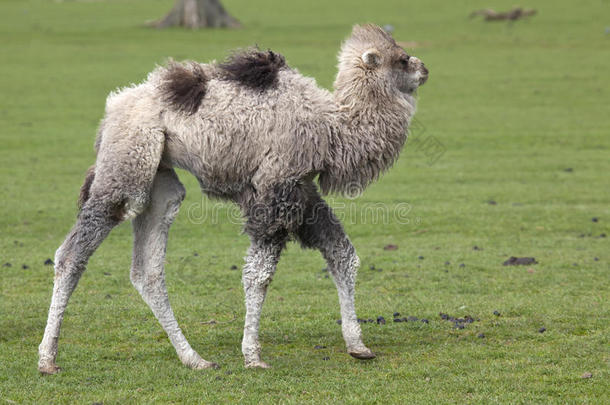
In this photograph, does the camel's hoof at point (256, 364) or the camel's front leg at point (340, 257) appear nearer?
the camel's hoof at point (256, 364)

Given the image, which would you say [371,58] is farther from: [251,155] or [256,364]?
[256,364]

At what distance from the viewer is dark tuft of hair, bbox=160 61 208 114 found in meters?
7.10

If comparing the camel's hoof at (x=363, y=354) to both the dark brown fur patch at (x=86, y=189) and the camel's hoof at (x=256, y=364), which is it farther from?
the dark brown fur patch at (x=86, y=189)

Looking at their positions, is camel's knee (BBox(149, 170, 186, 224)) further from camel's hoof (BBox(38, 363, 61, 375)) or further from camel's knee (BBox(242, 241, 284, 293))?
camel's hoof (BBox(38, 363, 61, 375))

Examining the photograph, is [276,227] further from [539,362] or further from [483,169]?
[483,169]

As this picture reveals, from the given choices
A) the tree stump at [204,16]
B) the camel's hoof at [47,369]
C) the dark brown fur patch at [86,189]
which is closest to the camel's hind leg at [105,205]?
the camel's hoof at [47,369]

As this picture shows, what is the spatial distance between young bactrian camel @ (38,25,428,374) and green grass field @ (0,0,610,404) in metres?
0.59

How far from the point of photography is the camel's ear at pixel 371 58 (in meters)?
7.26

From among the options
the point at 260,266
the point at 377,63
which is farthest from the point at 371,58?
the point at 260,266

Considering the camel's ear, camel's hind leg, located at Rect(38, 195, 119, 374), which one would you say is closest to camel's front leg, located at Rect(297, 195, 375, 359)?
the camel's ear

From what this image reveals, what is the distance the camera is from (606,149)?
1930cm

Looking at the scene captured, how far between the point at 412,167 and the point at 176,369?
11.8m

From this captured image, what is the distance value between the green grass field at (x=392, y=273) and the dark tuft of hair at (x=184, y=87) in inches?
88.3

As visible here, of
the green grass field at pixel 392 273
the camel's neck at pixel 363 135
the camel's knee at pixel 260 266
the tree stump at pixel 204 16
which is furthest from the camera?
the tree stump at pixel 204 16
